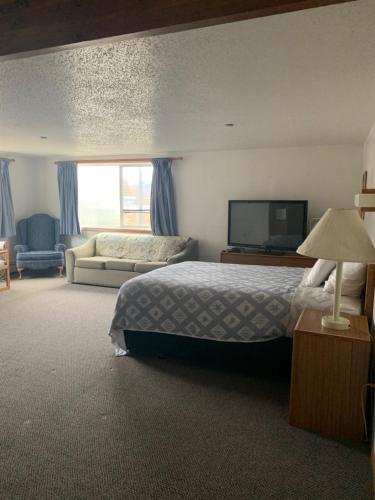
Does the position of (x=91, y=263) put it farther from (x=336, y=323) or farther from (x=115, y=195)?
(x=336, y=323)

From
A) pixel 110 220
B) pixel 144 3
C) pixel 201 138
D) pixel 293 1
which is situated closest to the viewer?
pixel 293 1

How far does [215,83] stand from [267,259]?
11.0 feet

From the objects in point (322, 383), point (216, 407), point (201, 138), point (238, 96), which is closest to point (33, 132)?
point (201, 138)

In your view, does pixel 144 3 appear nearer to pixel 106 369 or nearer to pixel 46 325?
pixel 106 369

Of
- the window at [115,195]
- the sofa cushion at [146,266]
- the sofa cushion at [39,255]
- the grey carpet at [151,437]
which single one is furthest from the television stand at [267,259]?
the sofa cushion at [39,255]

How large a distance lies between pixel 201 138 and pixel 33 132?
204 centimetres

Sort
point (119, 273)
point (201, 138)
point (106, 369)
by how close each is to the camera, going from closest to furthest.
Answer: point (106, 369) → point (201, 138) → point (119, 273)

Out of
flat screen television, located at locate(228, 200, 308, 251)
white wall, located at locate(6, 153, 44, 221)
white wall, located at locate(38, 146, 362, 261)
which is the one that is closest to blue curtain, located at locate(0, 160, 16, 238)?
white wall, located at locate(6, 153, 44, 221)

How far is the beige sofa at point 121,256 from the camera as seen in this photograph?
591cm

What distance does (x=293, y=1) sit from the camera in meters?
1.31

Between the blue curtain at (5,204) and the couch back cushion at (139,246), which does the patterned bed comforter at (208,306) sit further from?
the blue curtain at (5,204)

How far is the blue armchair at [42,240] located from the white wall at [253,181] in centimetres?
229

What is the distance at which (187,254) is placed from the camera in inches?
237

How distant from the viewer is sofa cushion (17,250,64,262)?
6461mm
